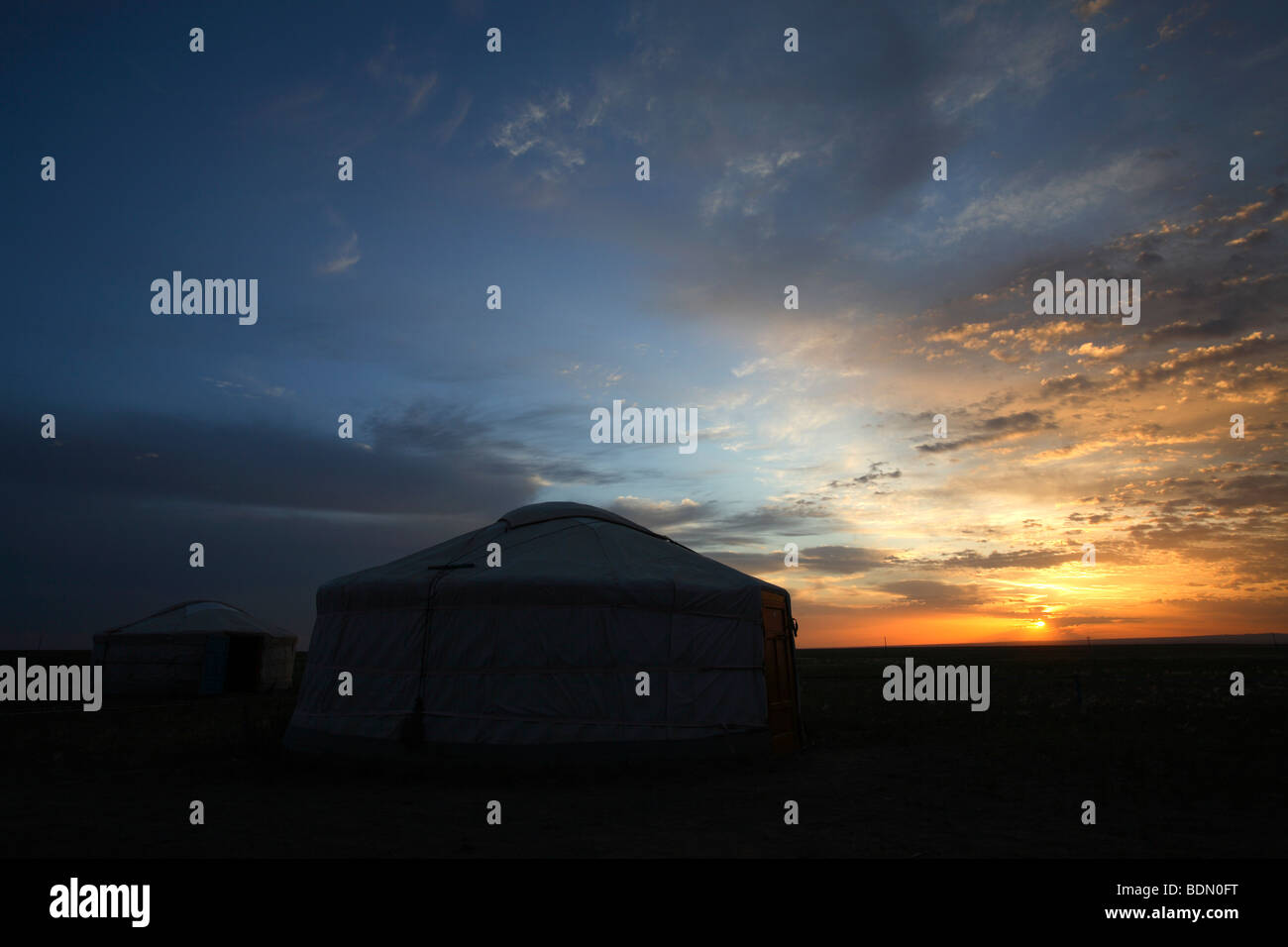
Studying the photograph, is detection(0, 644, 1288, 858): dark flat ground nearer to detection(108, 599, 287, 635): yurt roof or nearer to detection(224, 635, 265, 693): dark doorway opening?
detection(108, 599, 287, 635): yurt roof

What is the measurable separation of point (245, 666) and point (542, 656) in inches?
786

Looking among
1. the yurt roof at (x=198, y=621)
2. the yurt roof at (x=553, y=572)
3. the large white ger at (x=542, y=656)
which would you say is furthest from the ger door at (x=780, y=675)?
the yurt roof at (x=198, y=621)

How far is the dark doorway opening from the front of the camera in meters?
25.6

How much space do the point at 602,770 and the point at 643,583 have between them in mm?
2257

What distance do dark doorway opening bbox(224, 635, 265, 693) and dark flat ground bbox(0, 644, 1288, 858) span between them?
425 inches

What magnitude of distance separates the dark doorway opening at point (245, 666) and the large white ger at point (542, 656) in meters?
16.3

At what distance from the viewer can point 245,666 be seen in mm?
25781

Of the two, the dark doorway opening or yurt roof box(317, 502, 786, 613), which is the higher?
yurt roof box(317, 502, 786, 613)

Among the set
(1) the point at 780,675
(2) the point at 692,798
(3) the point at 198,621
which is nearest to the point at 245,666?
(3) the point at 198,621

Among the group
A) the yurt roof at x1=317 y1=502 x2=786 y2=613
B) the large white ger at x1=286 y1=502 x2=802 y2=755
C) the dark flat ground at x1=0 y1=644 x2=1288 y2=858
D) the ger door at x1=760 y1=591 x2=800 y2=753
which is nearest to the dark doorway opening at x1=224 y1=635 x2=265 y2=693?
the dark flat ground at x1=0 y1=644 x2=1288 y2=858
